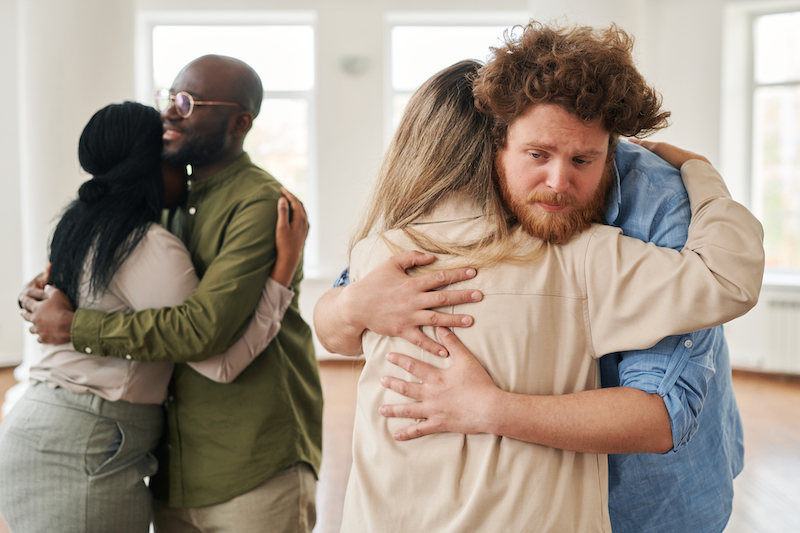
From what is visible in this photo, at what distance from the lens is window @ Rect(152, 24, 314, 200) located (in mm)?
6371

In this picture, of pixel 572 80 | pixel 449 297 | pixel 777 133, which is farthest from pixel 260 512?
pixel 777 133

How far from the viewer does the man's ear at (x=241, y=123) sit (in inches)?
73.6

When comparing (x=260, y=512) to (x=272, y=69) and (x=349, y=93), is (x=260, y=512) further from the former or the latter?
(x=272, y=69)

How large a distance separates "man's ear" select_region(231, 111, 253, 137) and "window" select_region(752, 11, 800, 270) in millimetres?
5563

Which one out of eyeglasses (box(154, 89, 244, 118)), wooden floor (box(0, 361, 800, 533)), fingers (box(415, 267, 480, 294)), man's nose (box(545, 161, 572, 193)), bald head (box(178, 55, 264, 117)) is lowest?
wooden floor (box(0, 361, 800, 533))

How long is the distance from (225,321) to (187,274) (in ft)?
0.60

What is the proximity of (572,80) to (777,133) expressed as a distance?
5969 millimetres

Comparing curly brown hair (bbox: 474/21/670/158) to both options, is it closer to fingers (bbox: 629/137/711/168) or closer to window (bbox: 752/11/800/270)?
fingers (bbox: 629/137/711/168)

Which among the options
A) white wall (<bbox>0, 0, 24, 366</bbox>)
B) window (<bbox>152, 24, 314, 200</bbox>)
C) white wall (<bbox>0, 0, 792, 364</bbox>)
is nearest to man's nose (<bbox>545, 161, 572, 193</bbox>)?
white wall (<bbox>0, 0, 792, 364</bbox>)

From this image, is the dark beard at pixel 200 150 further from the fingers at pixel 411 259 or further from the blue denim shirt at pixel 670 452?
the blue denim shirt at pixel 670 452

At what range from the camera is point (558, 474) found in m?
0.98

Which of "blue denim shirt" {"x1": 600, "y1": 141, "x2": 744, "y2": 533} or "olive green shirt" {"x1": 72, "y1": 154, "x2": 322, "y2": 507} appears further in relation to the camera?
"olive green shirt" {"x1": 72, "y1": 154, "x2": 322, "y2": 507}

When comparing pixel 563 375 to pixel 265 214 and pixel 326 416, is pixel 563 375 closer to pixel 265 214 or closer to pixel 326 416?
pixel 265 214

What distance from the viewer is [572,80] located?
1.00m
